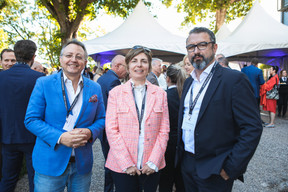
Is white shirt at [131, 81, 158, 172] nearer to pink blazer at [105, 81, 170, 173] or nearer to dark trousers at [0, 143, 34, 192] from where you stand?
pink blazer at [105, 81, 170, 173]

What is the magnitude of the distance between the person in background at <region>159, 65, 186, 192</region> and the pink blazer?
45cm

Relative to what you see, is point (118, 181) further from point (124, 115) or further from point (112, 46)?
point (112, 46)

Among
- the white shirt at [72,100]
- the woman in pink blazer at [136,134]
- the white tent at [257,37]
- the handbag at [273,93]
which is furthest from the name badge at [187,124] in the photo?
the handbag at [273,93]

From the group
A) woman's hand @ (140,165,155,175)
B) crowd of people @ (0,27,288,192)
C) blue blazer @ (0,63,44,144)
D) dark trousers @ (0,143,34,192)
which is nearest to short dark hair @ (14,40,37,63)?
blue blazer @ (0,63,44,144)

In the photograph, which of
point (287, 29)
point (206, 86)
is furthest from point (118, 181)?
point (287, 29)

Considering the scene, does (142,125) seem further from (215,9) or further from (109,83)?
(215,9)

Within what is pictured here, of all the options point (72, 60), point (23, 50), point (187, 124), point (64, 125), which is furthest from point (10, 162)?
point (187, 124)

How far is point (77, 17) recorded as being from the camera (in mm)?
11242

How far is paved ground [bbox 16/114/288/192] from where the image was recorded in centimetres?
332

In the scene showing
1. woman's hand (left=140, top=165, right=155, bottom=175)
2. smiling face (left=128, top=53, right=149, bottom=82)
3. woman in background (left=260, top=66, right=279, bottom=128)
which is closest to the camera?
woman's hand (left=140, top=165, right=155, bottom=175)

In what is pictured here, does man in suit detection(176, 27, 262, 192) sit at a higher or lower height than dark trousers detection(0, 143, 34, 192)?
higher

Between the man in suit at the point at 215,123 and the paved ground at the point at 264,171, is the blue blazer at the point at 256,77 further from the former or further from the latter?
the man in suit at the point at 215,123

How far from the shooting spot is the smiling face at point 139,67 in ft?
6.68

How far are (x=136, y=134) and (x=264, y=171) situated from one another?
338 cm
